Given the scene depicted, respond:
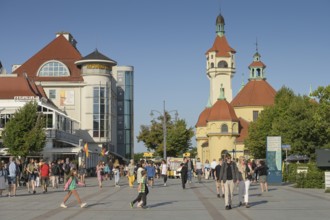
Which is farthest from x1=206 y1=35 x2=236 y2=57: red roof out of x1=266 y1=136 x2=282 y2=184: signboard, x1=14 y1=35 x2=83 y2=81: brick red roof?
x1=266 y1=136 x2=282 y2=184: signboard

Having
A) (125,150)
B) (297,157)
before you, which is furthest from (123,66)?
(297,157)

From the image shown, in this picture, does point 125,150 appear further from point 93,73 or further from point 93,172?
point 93,172

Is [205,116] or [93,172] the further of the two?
[205,116]

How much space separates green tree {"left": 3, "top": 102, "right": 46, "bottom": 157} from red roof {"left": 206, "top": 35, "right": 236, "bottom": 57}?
257 ft

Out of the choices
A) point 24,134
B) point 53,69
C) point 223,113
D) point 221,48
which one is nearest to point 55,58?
point 53,69

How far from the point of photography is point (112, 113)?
2995 inches

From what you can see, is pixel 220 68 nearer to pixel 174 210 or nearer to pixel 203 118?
pixel 203 118

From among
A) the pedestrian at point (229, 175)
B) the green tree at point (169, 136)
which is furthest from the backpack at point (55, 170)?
the green tree at point (169, 136)

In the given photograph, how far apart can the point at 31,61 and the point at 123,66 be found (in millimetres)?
21130

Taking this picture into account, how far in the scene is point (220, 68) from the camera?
116688 millimetres

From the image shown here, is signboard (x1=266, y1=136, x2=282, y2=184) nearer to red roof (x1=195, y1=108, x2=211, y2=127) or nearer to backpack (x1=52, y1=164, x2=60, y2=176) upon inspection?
backpack (x1=52, y1=164, x2=60, y2=176)

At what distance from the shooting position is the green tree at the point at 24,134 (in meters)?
42.1

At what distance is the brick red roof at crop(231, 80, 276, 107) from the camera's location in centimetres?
10719

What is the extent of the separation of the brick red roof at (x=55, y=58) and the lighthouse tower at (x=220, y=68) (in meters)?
43.2
